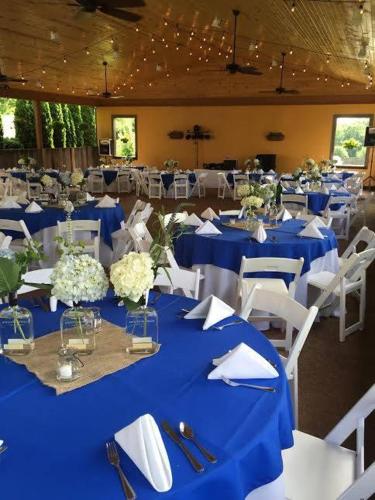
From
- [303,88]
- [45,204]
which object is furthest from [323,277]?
[303,88]

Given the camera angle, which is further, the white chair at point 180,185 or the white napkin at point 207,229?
the white chair at point 180,185

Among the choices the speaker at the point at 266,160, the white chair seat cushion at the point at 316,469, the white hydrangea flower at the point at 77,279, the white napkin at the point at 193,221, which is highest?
the speaker at the point at 266,160

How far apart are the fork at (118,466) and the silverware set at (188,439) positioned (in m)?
0.17

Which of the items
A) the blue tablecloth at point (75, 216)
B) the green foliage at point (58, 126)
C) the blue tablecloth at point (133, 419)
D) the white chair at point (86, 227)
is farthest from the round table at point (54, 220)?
the green foliage at point (58, 126)

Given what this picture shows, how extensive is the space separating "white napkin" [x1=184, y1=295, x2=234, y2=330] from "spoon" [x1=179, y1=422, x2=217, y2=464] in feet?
2.44

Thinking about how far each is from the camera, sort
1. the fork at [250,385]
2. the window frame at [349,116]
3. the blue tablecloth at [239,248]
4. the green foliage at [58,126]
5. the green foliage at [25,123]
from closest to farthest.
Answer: the fork at [250,385], the blue tablecloth at [239,248], the green foliage at [25,123], the window frame at [349,116], the green foliage at [58,126]

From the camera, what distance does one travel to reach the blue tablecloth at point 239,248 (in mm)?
4078

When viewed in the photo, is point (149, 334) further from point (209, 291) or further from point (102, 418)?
point (209, 291)

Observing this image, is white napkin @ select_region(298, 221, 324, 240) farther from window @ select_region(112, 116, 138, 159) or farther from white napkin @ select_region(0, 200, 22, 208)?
window @ select_region(112, 116, 138, 159)

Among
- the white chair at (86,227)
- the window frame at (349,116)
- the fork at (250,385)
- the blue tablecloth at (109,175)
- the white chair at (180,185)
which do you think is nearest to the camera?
the fork at (250,385)

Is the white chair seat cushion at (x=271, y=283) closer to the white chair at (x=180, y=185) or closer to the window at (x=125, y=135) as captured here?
the white chair at (x=180, y=185)

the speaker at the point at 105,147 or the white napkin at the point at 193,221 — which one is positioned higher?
the speaker at the point at 105,147

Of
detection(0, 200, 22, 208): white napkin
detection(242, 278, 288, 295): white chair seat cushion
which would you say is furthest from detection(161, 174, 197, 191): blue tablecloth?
detection(242, 278, 288, 295): white chair seat cushion

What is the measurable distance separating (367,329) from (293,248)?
1119mm
